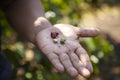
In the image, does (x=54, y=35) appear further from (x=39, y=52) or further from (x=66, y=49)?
Result: (x=39, y=52)

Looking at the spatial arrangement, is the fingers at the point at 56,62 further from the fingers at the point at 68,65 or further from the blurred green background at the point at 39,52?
the blurred green background at the point at 39,52

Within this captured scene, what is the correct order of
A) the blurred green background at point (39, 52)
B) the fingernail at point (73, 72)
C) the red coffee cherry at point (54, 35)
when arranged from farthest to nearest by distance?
1. the blurred green background at point (39, 52)
2. the red coffee cherry at point (54, 35)
3. the fingernail at point (73, 72)

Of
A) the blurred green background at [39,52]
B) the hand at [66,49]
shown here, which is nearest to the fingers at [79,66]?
the hand at [66,49]

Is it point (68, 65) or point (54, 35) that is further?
point (54, 35)

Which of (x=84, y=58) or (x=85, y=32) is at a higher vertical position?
(x=85, y=32)

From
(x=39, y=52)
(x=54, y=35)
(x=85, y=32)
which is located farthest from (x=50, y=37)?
(x=39, y=52)

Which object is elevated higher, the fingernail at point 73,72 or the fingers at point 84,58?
the fingers at point 84,58

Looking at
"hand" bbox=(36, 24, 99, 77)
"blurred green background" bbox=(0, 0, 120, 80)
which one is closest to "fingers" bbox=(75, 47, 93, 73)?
"hand" bbox=(36, 24, 99, 77)

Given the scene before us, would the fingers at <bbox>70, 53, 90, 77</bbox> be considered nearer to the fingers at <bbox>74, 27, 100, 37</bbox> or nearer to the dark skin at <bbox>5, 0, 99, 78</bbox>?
the dark skin at <bbox>5, 0, 99, 78</bbox>

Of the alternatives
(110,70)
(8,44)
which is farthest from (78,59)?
(110,70)

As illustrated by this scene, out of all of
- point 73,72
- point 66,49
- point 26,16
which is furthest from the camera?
point 26,16
